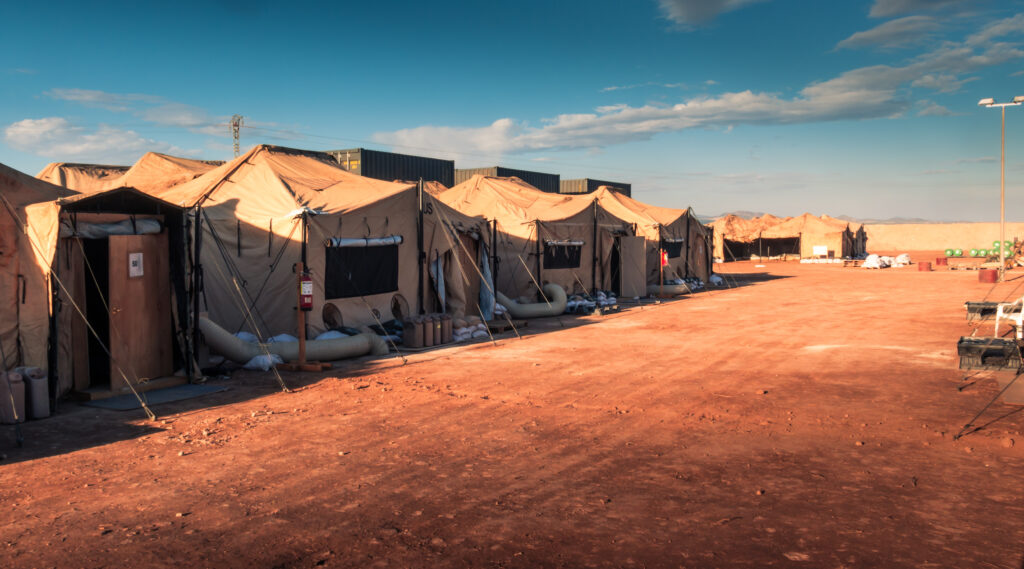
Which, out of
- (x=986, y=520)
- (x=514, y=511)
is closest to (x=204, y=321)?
(x=514, y=511)

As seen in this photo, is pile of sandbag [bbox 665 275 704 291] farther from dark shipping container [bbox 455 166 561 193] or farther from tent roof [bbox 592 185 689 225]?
dark shipping container [bbox 455 166 561 193]

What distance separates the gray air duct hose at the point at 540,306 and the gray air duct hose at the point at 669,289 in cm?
624

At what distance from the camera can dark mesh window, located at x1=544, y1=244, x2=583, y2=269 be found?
21.5 meters

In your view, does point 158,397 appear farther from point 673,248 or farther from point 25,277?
point 673,248

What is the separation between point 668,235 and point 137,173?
17909 millimetres

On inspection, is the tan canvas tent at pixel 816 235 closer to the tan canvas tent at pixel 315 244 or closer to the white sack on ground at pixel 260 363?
the tan canvas tent at pixel 315 244

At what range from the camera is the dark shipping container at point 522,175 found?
35231 millimetres

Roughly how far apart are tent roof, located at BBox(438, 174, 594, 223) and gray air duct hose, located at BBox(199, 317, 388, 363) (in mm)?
9755

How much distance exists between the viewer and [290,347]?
11.4 meters

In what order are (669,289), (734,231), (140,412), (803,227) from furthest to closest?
(734,231)
(803,227)
(669,289)
(140,412)

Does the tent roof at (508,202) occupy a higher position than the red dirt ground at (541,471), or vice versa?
the tent roof at (508,202)

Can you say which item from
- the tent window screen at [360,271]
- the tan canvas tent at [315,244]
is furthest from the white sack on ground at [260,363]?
the tent window screen at [360,271]

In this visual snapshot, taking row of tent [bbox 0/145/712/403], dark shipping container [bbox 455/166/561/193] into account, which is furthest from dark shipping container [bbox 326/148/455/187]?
row of tent [bbox 0/145/712/403]

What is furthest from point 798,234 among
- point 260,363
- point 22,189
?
point 22,189
